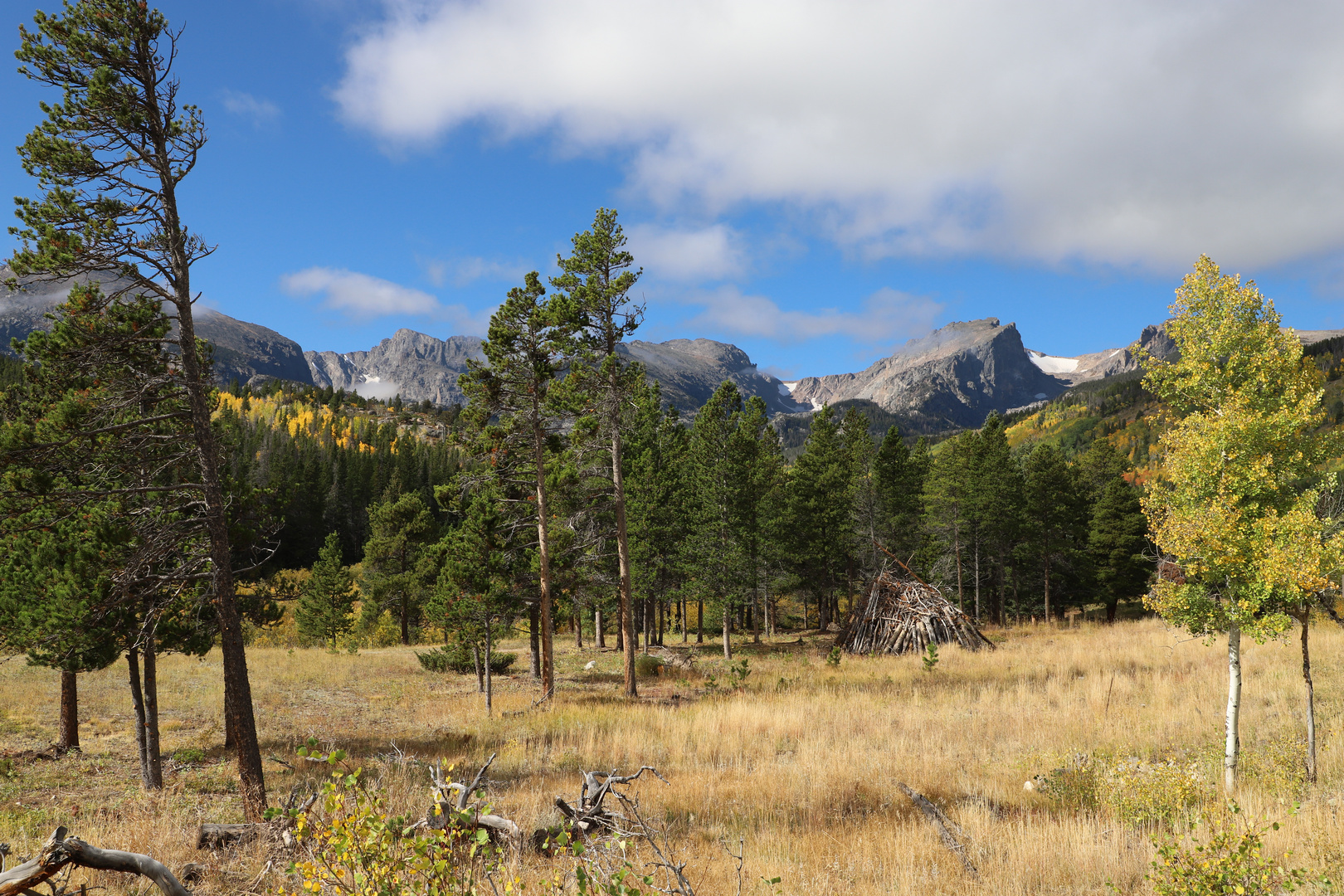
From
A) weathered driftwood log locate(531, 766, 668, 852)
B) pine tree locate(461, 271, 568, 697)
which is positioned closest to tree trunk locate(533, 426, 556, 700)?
pine tree locate(461, 271, 568, 697)

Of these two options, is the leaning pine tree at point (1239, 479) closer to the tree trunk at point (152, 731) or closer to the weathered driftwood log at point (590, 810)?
the weathered driftwood log at point (590, 810)

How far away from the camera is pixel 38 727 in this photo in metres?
15.9

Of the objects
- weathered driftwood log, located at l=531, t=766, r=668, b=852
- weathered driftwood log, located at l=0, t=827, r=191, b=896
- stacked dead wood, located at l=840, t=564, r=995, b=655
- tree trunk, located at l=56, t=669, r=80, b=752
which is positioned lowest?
stacked dead wood, located at l=840, t=564, r=995, b=655

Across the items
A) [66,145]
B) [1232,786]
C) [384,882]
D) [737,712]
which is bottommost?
[737,712]

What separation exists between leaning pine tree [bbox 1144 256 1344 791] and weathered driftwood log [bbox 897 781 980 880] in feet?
14.6

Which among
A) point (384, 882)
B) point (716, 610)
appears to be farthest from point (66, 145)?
point (716, 610)

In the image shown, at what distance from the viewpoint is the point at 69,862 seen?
3438 mm

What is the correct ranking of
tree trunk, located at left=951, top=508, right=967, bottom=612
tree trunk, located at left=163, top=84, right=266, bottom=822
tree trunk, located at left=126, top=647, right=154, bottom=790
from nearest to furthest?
tree trunk, located at left=163, top=84, right=266, bottom=822 → tree trunk, located at left=126, top=647, right=154, bottom=790 → tree trunk, located at left=951, top=508, right=967, bottom=612

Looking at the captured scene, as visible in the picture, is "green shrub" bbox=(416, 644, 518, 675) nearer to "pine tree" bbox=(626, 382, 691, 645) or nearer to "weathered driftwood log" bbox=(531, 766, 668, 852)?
"pine tree" bbox=(626, 382, 691, 645)

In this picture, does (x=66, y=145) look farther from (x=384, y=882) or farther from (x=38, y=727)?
(x=38, y=727)

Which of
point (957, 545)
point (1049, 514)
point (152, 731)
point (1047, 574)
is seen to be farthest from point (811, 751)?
point (1047, 574)

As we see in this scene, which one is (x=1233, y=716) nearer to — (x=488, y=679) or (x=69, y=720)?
(x=488, y=679)

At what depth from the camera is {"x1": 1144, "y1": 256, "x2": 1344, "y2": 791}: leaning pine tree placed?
29.8 ft

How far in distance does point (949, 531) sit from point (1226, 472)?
3217 centimetres
